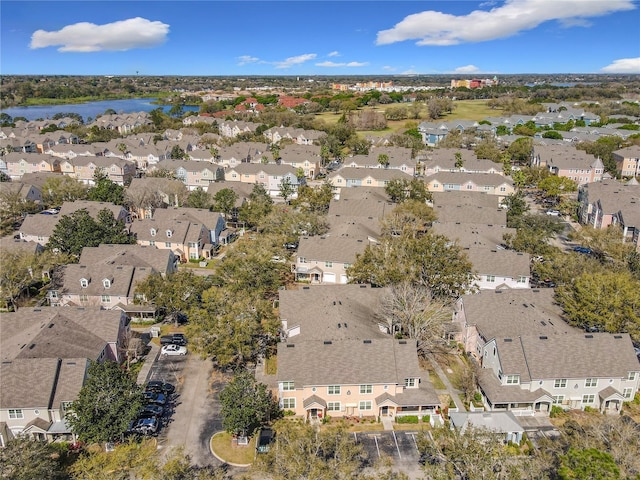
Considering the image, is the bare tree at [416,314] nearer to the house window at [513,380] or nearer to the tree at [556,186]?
the house window at [513,380]

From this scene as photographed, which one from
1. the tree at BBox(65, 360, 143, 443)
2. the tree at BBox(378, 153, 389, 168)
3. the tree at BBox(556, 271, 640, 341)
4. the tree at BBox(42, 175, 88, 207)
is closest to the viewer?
the tree at BBox(65, 360, 143, 443)

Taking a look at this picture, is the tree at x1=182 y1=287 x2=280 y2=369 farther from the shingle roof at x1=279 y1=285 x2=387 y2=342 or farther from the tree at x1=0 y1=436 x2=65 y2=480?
the tree at x1=0 y1=436 x2=65 y2=480

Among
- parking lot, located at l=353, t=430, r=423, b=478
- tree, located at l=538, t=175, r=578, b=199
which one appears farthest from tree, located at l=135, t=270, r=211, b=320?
tree, located at l=538, t=175, r=578, b=199

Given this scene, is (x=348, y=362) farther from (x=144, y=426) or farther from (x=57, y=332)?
(x=57, y=332)

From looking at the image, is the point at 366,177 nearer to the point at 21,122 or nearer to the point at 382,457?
the point at 382,457

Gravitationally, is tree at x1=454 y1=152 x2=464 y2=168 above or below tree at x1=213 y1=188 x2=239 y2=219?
above

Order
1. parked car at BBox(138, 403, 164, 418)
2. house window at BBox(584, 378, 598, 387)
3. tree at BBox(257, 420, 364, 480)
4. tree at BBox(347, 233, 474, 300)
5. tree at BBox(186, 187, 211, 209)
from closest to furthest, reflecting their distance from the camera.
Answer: tree at BBox(257, 420, 364, 480), parked car at BBox(138, 403, 164, 418), house window at BBox(584, 378, 598, 387), tree at BBox(347, 233, 474, 300), tree at BBox(186, 187, 211, 209)
